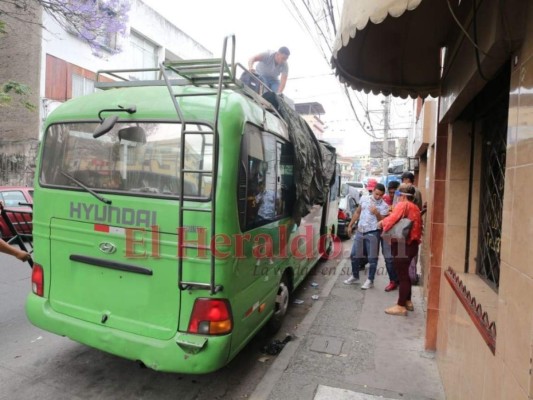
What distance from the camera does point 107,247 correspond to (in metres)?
3.05

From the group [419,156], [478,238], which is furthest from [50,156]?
[419,156]

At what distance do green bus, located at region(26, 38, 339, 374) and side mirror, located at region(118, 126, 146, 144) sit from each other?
0.04 feet

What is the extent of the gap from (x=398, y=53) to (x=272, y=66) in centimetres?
276

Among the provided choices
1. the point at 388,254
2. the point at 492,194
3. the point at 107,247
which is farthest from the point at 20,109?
the point at 492,194

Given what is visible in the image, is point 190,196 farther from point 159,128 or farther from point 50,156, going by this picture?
point 50,156

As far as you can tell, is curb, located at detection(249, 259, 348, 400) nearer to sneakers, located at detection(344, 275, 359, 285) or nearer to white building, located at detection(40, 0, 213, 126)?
sneakers, located at detection(344, 275, 359, 285)

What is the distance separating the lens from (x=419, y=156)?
10.8 meters

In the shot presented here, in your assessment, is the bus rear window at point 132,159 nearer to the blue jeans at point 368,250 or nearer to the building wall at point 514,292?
the building wall at point 514,292

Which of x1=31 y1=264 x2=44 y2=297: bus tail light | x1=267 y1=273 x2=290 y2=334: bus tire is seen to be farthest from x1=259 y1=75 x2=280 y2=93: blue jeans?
x1=31 y1=264 x2=44 y2=297: bus tail light

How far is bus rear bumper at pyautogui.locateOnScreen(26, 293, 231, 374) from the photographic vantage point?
9.09 feet

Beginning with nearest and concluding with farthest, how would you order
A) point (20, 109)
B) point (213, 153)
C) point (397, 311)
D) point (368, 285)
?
1. point (213, 153)
2. point (397, 311)
3. point (368, 285)
4. point (20, 109)

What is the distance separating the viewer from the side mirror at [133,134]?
3.05 m

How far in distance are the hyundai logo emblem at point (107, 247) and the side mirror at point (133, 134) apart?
2.91ft

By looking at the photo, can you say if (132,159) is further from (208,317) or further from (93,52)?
(93,52)
